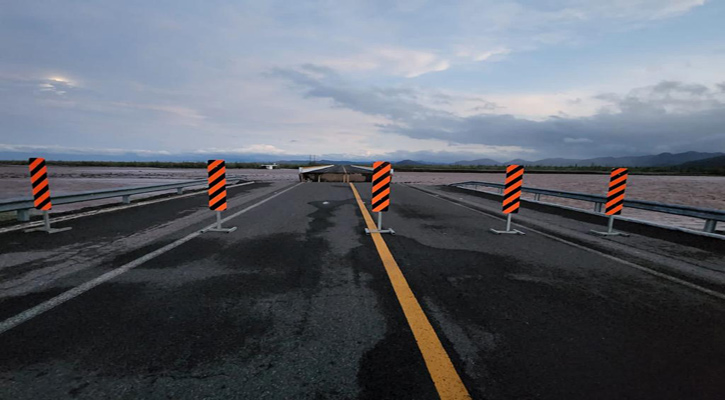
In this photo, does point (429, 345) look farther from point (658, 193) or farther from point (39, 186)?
point (658, 193)

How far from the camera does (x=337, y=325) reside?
3.16 metres

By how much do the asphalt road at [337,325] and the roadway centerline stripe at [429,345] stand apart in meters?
0.07

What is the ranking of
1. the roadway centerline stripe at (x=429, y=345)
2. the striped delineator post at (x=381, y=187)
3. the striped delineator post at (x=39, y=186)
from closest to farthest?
1. the roadway centerline stripe at (x=429, y=345)
2. the striped delineator post at (x=39, y=186)
3. the striped delineator post at (x=381, y=187)

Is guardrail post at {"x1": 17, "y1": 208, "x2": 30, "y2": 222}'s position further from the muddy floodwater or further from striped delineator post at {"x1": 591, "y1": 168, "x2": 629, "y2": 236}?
striped delineator post at {"x1": 591, "y1": 168, "x2": 629, "y2": 236}

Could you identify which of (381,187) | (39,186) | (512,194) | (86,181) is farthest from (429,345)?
(86,181)

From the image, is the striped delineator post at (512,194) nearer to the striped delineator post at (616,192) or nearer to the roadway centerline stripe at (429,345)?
the striped delineator post at (616,192)

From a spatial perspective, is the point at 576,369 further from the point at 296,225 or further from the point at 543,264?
the point at 296,225

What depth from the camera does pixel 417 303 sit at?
3646 millimetres

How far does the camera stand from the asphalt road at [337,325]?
2342mm

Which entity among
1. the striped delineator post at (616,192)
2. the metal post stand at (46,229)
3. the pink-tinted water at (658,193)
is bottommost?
the pink-tinted water at (658,193)

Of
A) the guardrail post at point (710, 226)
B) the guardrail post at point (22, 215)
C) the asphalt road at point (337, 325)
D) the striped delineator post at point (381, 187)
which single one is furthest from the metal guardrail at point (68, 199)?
the guardrail post at point (710, 226)

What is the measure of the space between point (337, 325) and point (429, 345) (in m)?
0.90

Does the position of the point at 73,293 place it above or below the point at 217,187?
below

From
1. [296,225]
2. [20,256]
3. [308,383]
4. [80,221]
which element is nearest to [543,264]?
[308,383]
